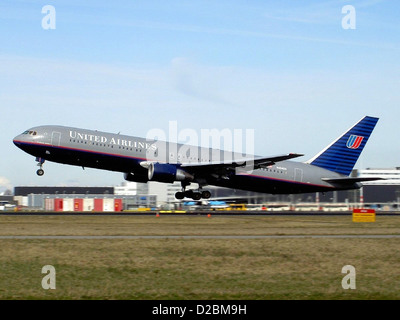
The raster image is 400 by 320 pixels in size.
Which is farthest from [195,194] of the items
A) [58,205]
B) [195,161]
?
[58,205]

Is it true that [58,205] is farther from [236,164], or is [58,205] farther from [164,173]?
[236,164]

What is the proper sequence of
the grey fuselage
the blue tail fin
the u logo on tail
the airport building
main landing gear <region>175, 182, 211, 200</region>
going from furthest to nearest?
the airport building, the u logo on tail, the blue tail fin, main landing gear <region>175, 182, 211, 200</region>, the grey fuselage

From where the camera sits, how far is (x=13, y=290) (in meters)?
16.9

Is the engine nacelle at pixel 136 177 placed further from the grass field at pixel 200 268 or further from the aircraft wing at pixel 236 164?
the grass field at pixel 200 268

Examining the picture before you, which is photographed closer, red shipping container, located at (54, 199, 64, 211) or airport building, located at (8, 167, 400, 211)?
airport building, located at (8, 167, 400, 211)

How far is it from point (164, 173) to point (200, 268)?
26.7m

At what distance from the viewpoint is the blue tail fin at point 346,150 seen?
57.2 metres

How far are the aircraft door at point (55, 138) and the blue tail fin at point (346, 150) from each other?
25.3 meters

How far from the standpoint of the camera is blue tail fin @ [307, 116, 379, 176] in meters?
57.2

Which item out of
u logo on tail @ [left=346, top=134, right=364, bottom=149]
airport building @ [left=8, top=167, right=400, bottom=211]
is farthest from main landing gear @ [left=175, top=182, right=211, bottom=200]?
airport building @ [left=8, top=167, right=400, bottom=211]

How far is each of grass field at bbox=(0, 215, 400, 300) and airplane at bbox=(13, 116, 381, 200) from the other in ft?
57.8

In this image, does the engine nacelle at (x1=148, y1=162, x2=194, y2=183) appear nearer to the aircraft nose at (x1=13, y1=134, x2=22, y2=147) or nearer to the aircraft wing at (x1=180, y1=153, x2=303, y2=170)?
the aircraft wing at (x1=180, y1=153, x2=303, y2=170)
